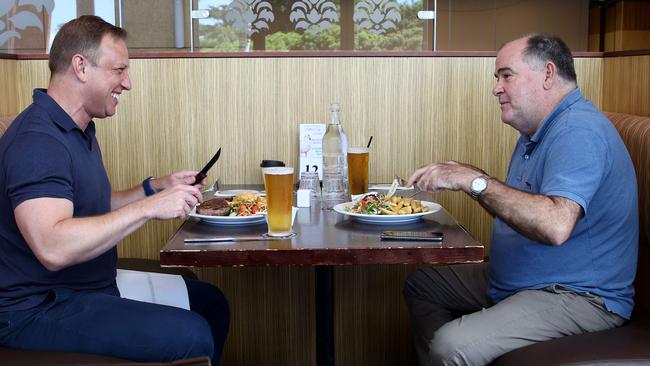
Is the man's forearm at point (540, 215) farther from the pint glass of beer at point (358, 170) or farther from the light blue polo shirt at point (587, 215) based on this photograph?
the pint glass of beer at point (358, 170)

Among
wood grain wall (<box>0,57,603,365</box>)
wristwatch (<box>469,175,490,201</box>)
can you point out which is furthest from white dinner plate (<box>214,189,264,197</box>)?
wristwatch (<box>469,175,490,201</box>)

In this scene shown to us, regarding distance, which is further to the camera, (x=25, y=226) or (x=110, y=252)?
(x=110, y=252)

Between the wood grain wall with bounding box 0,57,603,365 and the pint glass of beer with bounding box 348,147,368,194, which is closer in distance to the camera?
the pint glass of beer with bounding box 348,147,368,194

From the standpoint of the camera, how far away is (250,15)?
4191 mm

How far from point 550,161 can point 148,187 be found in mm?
1058

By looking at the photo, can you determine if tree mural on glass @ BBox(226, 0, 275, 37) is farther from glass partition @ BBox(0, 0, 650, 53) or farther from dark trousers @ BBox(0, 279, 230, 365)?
dark trousers @ BBox(0, 279, 230, 365)

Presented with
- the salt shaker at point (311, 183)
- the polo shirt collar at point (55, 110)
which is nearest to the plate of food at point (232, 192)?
the salt shaker at point (311, 183)

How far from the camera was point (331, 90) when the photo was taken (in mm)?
2523

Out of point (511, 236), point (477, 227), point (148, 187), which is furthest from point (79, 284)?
point (477, 227)

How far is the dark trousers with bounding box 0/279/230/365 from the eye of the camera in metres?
1.50

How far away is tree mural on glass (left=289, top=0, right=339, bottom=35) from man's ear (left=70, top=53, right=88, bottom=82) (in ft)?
8.85

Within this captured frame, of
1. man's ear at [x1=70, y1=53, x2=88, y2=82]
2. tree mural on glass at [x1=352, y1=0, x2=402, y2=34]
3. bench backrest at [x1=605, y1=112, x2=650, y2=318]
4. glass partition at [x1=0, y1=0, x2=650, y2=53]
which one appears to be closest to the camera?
man's ear at [x1=70, y1=53, x2=88, y2=82]

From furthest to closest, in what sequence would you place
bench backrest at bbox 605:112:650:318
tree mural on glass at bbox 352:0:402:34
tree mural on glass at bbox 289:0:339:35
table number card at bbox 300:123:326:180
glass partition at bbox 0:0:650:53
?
tree mural on glass at bbox 289:0:339:35 → tree mural on glass at bbox 352:0:402:34 → glass partition at bbox 0:0:650:53 → table number card at bbox 300:123:326:180 → bench backrest at bbox 605:112:650:318

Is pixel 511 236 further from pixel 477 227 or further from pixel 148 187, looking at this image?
pixel 148 187
